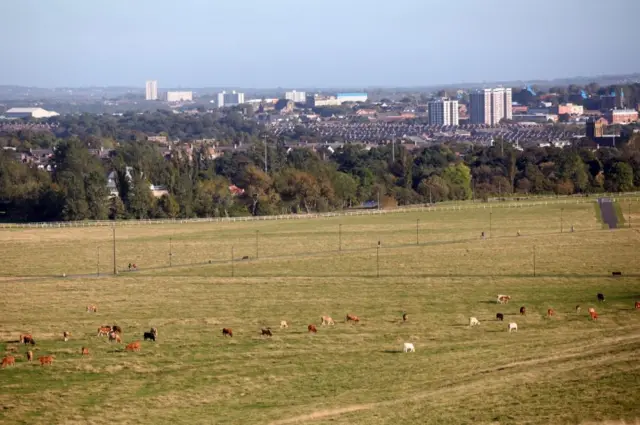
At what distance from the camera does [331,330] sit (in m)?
29.0

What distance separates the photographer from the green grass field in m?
20.8

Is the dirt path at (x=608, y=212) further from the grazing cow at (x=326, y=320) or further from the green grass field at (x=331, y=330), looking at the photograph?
the grazing cow at (x=326, y=320)

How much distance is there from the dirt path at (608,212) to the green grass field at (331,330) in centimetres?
462

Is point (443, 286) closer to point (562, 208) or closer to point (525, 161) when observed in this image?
point (562, 208)

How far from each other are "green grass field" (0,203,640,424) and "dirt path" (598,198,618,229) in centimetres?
462

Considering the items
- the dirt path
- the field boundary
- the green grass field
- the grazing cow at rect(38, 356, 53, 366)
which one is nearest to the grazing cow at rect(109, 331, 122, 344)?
the green grass field

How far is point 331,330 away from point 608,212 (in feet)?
134

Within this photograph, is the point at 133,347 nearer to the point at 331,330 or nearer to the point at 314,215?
the point at 331,330

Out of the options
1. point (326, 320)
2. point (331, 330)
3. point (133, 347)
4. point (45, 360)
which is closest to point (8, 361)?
point (45, 360)

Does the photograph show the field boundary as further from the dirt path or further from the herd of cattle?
the herd of cattle

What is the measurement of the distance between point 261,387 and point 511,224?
39.9 meters

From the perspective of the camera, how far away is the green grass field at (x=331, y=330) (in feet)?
68.3

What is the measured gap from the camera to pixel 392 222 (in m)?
63.2

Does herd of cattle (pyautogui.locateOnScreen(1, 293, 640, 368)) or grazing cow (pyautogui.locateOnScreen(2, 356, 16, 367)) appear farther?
herd of cattle (pyautogui.locateOnScreen(1, 293, 640, 368))
